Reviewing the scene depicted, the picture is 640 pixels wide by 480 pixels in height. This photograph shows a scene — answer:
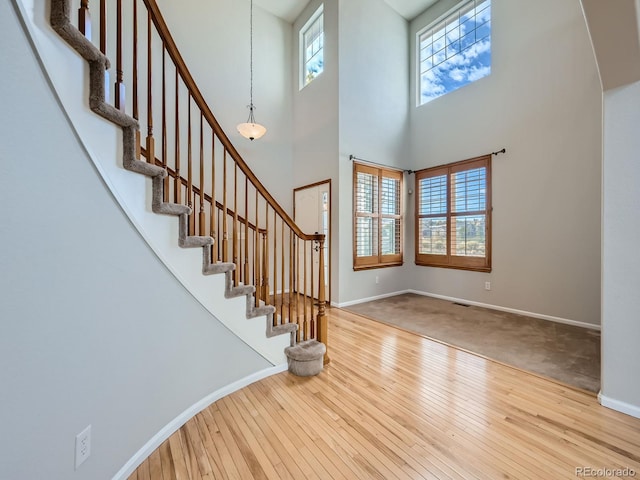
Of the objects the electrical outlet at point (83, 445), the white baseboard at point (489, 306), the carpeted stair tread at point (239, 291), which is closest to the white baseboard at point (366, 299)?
the white baseboard at point (489, 306)

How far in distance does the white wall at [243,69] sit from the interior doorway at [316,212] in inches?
13.7

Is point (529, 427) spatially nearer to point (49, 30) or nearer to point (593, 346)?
point (593, 346)

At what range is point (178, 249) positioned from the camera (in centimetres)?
166

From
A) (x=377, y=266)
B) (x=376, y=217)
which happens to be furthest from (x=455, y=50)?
(x=377, y=266)

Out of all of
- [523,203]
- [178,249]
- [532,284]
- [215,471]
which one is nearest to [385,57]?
[523,203]

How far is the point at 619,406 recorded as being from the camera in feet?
6.05

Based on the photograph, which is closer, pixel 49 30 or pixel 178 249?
pixel 49 30

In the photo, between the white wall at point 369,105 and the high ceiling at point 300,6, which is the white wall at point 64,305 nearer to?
the white wall at point 369,105

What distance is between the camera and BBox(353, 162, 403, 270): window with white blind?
Answer: 15.2ft

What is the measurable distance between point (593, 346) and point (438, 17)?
5566mm

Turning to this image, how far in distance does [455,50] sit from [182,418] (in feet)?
20.6

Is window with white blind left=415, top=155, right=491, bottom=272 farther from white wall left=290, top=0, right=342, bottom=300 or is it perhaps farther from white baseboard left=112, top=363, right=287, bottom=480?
white baseboard left=112, top=363, right=287, bottom=480

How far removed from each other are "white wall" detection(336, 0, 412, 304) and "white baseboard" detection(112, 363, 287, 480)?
7.64 feet

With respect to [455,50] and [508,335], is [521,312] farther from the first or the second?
[455,50]
